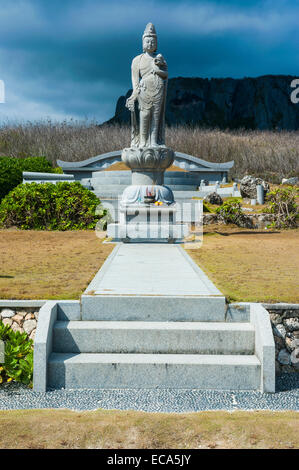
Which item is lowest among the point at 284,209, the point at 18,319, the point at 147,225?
the point at 18,319

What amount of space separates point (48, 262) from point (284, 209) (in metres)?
9.08

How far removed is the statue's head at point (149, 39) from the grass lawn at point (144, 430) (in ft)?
29.3

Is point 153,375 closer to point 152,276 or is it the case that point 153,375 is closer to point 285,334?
point 285,334

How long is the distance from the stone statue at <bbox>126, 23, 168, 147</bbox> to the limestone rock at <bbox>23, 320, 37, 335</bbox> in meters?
7.02

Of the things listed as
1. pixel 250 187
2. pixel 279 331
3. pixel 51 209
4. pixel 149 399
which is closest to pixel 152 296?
pixel 149 399

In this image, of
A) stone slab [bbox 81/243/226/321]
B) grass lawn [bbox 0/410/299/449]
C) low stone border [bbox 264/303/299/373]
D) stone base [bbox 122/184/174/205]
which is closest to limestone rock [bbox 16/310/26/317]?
stone slab [bbox 81/243/226/321]

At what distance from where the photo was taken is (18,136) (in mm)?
38219

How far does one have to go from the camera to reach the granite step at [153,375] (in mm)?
3721

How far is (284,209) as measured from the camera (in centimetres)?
1352

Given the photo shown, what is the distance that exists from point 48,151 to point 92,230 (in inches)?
986

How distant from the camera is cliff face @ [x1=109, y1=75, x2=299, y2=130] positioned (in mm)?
76375

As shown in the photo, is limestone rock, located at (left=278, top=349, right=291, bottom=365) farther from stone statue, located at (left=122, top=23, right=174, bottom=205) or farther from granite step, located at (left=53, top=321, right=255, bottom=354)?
stone statue, located at (left=122, top=23, right=174, bottom=205)

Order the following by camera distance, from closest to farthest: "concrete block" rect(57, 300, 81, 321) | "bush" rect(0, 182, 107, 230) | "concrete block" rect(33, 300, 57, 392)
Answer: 1. "concrete block" rect(33, 300, 57, 392)
2. "concrete block" rect(57, 300, 81, 321)
3. "bush" rect(0, 182, 107, 230)

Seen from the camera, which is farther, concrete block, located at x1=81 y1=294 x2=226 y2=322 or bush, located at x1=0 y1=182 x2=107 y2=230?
bush, located at x1=0 y1=182 x2=107 y2=230
